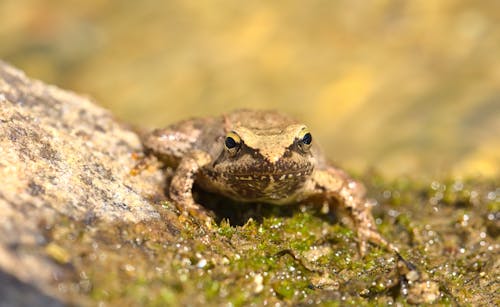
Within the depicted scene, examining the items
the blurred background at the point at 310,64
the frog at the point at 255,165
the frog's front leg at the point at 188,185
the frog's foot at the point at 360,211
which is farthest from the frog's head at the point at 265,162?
the blurred background at the point at 310,64

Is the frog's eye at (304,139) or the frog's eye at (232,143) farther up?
the frog's eye at (304,139)

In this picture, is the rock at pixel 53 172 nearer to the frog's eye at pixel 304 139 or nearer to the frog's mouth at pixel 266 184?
the frog's mouth at pixel 266 184

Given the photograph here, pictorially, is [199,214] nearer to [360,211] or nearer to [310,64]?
[360,211]

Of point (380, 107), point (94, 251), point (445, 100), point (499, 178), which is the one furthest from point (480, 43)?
point (94, 251)

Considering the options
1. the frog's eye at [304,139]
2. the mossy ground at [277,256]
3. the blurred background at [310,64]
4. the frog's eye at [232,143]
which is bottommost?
the mossy ground at [277,256]

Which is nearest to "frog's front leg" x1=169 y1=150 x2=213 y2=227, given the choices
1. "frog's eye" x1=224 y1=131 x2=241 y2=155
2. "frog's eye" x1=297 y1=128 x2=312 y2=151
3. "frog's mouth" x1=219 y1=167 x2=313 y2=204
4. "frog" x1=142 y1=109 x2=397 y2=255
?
"frog" x1=142 y1=109 x2=397 y2=255

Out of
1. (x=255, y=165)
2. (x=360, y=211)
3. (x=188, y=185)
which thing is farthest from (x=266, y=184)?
(x=360, y=211)
